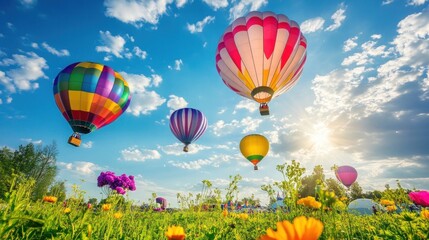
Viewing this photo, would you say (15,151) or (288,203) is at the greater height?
(15,151)

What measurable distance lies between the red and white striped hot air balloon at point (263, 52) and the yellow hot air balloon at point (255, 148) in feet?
21.1

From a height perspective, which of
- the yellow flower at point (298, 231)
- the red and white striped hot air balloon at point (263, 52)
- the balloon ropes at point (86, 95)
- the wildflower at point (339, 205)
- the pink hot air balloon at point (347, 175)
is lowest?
the yellow flower at point (298, 231)

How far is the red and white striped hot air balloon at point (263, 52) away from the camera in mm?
12641

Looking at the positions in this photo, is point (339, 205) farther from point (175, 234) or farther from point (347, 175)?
point (347, 175)

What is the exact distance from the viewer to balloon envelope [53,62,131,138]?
13547 mm

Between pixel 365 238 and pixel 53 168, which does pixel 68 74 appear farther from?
pixel 53 168

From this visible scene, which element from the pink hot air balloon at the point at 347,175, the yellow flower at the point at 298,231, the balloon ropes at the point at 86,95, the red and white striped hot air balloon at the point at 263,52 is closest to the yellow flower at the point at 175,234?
the yellow flower at the point at 298,231

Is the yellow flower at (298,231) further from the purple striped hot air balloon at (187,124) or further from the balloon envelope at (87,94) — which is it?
the purple striped hot air balloon at (187,124)

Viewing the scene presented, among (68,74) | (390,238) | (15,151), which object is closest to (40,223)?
(390,238)

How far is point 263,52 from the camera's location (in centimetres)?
1265

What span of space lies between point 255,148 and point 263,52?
31.3 ft

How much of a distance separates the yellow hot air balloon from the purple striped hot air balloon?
4833 mm

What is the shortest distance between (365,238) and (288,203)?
1090mm

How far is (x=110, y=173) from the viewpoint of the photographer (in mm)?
9203
